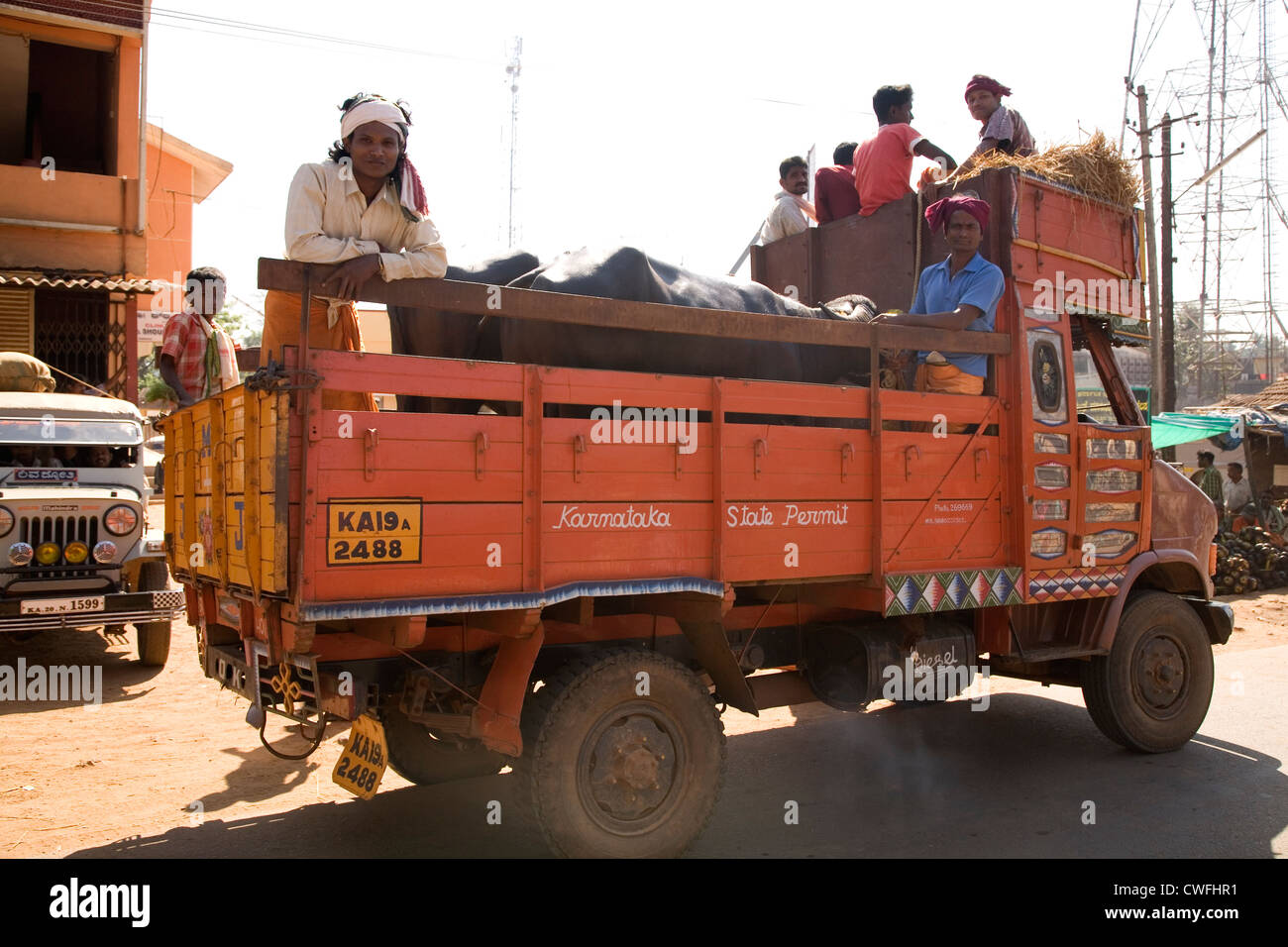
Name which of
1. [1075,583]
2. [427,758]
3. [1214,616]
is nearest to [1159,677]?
[1214,616]

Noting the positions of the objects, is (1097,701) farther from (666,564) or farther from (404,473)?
(404,473)

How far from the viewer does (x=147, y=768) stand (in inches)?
212

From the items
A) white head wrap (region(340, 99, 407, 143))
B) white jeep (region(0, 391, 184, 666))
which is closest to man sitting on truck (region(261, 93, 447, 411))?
white head wrap (region(340, 99, 407, 143))

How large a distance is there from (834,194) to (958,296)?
5.84 feet

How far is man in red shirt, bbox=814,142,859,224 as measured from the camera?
6.77 m

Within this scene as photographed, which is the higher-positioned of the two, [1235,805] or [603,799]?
[603,799]

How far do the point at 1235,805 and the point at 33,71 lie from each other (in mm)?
15979

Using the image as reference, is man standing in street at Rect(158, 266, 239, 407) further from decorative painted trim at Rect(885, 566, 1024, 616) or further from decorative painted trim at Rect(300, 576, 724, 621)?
decorative painted trim at Rect(885, 566, 1024, 616)

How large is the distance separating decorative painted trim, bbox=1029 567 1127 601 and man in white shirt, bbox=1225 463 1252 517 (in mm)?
12624

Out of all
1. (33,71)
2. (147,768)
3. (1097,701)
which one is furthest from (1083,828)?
(33,71)

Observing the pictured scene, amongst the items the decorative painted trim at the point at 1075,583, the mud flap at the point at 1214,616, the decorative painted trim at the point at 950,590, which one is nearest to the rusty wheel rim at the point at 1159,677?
the mud flap at the point at 1214,616

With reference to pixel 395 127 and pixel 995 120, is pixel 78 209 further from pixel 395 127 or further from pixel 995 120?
pixel 995 120

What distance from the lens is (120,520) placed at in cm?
738
